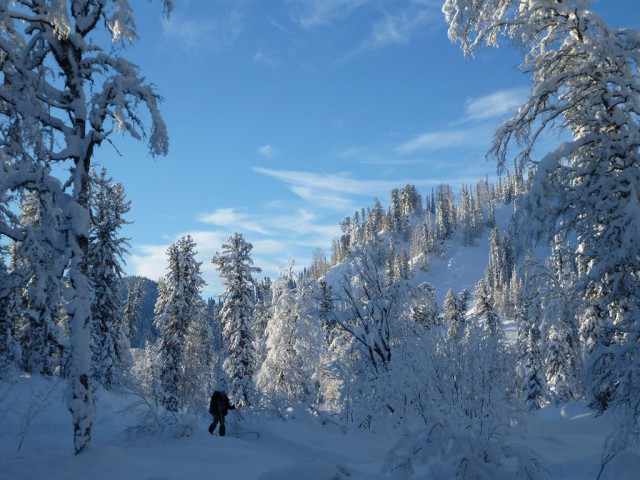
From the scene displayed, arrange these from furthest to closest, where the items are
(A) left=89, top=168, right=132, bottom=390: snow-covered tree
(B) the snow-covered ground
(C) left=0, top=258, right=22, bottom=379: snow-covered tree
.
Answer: (A) left=89, top=168, right=132, bottom=390: snow-covered tree → (C) left=0, top=258, right=22, bottom=379: snow-covered tree → (B) the snow-covered ground

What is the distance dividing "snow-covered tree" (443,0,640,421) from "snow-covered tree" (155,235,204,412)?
23979 mm

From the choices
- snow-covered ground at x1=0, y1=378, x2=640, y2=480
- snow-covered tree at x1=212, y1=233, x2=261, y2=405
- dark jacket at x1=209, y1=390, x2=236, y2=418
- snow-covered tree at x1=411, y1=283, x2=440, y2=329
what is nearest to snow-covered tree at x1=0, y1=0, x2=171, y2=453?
snow-covered ground at x1=0, y1=378, x2=640, y2=480

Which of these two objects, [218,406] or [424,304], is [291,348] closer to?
[424,304]

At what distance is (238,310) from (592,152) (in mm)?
22665

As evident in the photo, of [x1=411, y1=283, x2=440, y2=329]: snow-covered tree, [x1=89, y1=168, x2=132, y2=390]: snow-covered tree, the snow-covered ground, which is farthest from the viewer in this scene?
[x1=89, y1=168, x2=132, y2=390]: snow-covered tree

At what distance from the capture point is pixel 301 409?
47.7 feet

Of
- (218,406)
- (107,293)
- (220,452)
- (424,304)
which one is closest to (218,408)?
(218,406)

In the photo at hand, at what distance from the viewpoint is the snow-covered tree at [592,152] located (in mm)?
8539

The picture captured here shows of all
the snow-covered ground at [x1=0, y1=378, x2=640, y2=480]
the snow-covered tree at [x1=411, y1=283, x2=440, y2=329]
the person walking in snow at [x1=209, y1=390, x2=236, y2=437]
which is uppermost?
the snow-covered tree at [x1=411, y1=283, x2=440, y2=329]

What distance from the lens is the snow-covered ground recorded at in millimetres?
6852

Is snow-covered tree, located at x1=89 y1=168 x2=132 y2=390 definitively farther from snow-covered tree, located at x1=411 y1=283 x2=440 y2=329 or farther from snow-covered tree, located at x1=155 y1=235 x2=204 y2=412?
snow-covered tree, located at x1=411 y1=283 x2=440 y2=329

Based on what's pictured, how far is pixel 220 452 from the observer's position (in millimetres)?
9539

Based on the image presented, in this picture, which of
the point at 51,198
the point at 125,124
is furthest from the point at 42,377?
the point at 125,124

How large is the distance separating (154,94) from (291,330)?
22.0 meters
